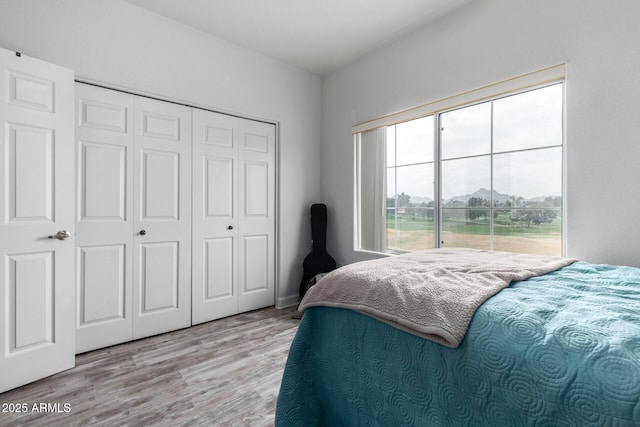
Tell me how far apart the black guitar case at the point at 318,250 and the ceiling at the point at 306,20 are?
5.88ft

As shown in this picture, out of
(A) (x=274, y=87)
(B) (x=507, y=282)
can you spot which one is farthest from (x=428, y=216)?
(A) (x=274, y=87)

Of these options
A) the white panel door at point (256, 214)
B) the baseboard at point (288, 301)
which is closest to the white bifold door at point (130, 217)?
the white panel door at point (256, 214)

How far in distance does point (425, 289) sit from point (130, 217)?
2465 millimetres

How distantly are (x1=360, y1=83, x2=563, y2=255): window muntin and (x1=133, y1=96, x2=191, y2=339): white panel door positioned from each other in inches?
81.0

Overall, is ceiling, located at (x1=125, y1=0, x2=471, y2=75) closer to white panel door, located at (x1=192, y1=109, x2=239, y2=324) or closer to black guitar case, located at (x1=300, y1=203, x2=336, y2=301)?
white panel door, located at (x1=192, y1=109, x2=239, y2=324)

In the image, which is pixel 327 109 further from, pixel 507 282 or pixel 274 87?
pixel 507 282

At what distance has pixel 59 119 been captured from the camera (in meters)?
2.01

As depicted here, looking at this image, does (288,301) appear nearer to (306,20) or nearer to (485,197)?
(485,197)

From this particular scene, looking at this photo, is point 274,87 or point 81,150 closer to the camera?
point 81,150

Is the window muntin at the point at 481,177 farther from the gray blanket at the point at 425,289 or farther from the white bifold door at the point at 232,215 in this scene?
the white bifold door at the point at 232,215

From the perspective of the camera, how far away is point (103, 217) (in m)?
2.38

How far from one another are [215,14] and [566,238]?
3316 millimetres

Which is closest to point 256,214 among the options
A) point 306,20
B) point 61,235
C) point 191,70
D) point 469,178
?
point 191,70

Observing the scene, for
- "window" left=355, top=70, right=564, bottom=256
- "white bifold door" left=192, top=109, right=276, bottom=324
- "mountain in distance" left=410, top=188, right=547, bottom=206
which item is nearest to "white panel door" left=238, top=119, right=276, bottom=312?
"white bifold door" left=192, top=109, right=276, bottom=324
